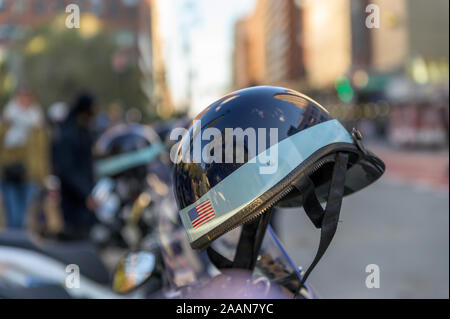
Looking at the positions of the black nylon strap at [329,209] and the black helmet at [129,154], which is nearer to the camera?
the black nylon strap at [329,209]

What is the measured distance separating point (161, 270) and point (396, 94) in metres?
30.2

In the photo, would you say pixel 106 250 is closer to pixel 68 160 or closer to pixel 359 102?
pixel 68 160

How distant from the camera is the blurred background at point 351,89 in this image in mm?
5461

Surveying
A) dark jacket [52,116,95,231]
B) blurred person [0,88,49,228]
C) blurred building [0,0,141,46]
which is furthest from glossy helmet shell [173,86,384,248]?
blurred person [0,88,49,228]

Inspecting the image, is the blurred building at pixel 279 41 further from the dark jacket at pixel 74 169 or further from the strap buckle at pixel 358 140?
the strap buckle at pixel 358 140

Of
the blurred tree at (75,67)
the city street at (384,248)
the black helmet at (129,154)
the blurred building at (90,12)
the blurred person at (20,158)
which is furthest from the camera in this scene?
the blurred tree at (75,67)

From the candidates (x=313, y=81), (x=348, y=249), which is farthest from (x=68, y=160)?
(x=313, y=81)

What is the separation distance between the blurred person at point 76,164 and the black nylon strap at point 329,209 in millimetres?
4799

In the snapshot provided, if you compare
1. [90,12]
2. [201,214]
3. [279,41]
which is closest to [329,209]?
[201,214]

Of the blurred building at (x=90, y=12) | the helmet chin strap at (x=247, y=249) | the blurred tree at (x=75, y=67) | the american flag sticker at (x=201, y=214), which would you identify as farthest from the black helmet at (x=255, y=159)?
the blurred tree at (x=75, y=67)

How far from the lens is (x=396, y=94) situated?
30453 mm

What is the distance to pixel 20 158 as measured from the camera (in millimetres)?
6738

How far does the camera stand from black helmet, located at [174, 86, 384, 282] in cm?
145

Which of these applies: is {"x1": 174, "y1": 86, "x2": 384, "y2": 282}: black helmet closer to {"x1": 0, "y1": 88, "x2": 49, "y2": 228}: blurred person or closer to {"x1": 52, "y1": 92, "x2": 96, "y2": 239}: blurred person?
{"x1": 52, "y1": 92, "x2": 96, "y2": 239}: blurred person
